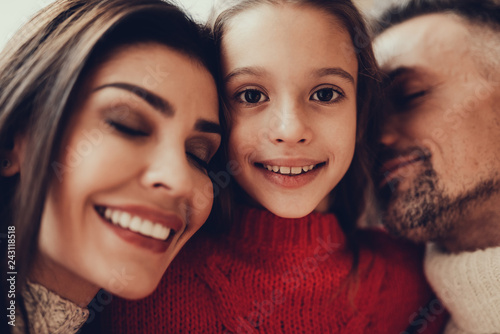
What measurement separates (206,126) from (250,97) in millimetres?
180

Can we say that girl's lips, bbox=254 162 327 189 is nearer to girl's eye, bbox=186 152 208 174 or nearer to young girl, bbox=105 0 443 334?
young girl, bbox=105 0 443 334

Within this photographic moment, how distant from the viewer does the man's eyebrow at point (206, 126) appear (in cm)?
77

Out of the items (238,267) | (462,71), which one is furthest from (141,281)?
(462,71)

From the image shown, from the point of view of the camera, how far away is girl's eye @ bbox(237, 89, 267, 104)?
0.92m

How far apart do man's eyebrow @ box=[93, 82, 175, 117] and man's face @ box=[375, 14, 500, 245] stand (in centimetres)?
72

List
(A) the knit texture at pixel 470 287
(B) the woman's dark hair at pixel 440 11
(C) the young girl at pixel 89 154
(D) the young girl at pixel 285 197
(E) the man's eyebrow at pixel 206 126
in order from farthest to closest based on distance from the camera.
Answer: (B) the woman's dark hair at pixel 440 11, (A) the knit texture at pixel 470 287, (D) the young girl at pixel 285 197, (E) the man's eyebrow at pixel 206 126, (C) the young girl at pixel 89 154

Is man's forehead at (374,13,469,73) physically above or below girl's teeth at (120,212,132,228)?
below

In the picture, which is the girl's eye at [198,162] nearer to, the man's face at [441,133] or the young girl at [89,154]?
the young girl at [89,154]

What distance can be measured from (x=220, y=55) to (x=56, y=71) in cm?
38

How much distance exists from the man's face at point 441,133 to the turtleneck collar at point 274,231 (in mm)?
281

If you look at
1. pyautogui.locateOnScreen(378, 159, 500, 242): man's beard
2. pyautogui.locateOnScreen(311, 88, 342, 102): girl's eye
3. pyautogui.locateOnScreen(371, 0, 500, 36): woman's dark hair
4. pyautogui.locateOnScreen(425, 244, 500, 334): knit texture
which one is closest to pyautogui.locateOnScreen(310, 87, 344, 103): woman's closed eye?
pyautogui.locateOnScreen(311, 88, 342, 102): girl's eye

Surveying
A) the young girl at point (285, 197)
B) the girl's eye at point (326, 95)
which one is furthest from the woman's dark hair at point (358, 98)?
the girl's eye at point (326, 95)

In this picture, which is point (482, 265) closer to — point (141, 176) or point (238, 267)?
point (238, 267)

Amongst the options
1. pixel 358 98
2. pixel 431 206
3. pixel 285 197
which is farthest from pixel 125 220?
pixel 431 206
